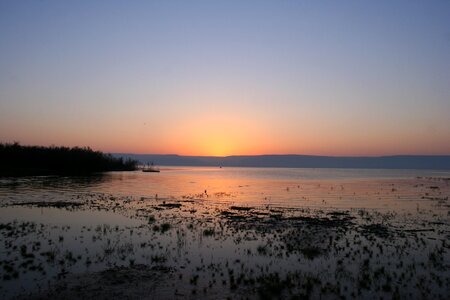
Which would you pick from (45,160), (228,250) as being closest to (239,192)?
(228,250)

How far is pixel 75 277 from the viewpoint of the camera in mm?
14969

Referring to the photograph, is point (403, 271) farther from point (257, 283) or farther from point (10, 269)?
point (10, 269)

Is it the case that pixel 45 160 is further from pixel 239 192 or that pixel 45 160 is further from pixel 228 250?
pixel 228 250

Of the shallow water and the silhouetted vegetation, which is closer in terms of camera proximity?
the shallow water

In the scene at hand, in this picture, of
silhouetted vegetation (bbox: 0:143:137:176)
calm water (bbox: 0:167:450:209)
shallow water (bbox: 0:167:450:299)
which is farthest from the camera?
silhouetted vegetation (bbox: 0:143:137:176)

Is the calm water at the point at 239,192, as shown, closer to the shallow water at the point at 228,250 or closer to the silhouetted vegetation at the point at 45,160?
the shallow water at the point at 228,250

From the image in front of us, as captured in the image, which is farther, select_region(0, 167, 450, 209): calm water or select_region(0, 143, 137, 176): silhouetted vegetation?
select_region(0, 143, 137, 176): silhouetted vegetation

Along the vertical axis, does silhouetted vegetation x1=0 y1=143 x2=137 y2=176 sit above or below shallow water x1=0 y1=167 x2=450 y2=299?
above

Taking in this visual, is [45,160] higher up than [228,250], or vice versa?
[45,160]

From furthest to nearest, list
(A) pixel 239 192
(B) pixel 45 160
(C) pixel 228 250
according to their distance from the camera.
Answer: (B) pixel 45 160 < (A) pixel 239 192 < (C) pixel 228 250

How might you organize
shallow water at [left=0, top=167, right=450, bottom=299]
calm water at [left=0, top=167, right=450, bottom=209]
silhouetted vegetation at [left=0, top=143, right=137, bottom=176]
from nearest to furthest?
1. shallow water at [left=0, top=167, right=450, bottom=299]
2. calm water at [left=0, top=167, right=450, bottom=209]
3. silhouetted vegetation at [left=0, top=143, right=137, bottom=176]

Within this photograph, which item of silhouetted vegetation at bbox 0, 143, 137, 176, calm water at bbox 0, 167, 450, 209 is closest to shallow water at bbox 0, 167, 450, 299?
calm water at bbox 0, 167, 450, 209

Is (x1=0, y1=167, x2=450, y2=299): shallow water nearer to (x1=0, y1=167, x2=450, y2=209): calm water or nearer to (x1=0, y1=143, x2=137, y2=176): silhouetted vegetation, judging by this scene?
(x1=0, y1=167, x2=450, y2=209): calm water

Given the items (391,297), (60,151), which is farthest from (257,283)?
(60,151)
